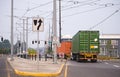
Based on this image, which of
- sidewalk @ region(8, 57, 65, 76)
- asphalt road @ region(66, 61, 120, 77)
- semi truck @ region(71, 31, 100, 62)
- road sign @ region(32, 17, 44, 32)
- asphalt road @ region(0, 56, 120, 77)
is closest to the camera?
road sign @ region(32, 17, 44, 32)

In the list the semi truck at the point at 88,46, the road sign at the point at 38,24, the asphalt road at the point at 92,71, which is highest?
the road sign at the point at 38,24

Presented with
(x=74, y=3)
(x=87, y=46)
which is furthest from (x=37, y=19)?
(x=87, y=46)

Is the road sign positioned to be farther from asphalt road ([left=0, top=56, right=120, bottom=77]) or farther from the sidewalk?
asphalt road ([left=0, top=56, right=120, bottom=77])

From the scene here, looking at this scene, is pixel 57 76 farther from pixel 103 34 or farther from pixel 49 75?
pixel 103 34

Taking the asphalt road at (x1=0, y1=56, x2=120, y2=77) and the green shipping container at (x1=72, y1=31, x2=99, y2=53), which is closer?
the asphalt road at (x1=0, y1=56, x2=120, y2=77)

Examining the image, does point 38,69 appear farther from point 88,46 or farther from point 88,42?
point 88,42

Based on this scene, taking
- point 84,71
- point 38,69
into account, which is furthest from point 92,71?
point 38,69

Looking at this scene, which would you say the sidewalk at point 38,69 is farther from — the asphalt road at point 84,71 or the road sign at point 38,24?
the road sign at point 38,24

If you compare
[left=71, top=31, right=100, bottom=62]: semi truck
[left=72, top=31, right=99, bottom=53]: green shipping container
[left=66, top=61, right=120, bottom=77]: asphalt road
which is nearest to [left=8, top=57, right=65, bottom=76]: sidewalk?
[left=66, top=61, right=120, bottom=77]: asphalt road

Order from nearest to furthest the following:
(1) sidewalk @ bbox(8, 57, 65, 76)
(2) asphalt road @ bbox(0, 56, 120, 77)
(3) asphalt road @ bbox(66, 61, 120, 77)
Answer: (2) asphalt road @ bbox(0, 56, 120, 77) → (3) asphalt road @ bbox(66, 61, 120, 77) → (1) sidewalk @ bbox(8, 57, 65, 76)

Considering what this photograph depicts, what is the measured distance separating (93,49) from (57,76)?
989 inches

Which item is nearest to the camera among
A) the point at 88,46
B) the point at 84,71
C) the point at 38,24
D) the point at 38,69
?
the point at 38,24

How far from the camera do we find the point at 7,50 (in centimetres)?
18150

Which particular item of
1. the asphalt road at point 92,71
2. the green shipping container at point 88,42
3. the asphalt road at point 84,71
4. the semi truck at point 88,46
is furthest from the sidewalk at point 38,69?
the green shipping container at point 88,42
